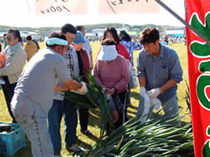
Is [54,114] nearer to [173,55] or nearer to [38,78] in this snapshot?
[38,78]

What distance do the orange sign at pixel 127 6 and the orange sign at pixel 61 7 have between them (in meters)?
0.17

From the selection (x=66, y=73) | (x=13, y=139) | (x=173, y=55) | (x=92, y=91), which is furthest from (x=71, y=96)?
(x=173, y=55)

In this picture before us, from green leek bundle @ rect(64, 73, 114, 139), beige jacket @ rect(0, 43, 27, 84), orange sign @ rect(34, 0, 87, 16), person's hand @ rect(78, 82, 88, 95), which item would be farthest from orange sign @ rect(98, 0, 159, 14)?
beige jacket @ rect(0, 43, 27, 84)

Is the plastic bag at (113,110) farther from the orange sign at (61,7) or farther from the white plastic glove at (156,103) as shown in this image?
the orange sign at (61,7)

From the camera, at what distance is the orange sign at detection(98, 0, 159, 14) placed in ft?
6.74

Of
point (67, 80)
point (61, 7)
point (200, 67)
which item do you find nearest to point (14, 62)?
point (67, 80)

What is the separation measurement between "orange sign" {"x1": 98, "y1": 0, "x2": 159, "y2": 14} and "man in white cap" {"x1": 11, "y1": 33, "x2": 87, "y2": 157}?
0.61 meters

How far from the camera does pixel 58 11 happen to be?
79.7 inches

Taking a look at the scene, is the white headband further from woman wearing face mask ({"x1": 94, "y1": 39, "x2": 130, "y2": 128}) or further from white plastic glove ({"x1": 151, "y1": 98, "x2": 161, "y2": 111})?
white plastic glove ({"x1": 151, "y1": 98, "x2": 161, "y2": 111})

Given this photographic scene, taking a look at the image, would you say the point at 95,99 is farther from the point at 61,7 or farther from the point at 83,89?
the point at 61,7

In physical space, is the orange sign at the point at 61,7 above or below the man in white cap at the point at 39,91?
above

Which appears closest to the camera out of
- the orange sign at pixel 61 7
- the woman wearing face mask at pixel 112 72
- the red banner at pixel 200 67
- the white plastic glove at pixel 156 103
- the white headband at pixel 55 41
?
the red banner at pixel 200 67

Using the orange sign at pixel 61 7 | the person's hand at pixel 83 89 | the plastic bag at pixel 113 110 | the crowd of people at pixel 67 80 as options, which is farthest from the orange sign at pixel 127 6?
the plastic bag at pixel 113 110

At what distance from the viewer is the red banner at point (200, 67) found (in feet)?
5.21
